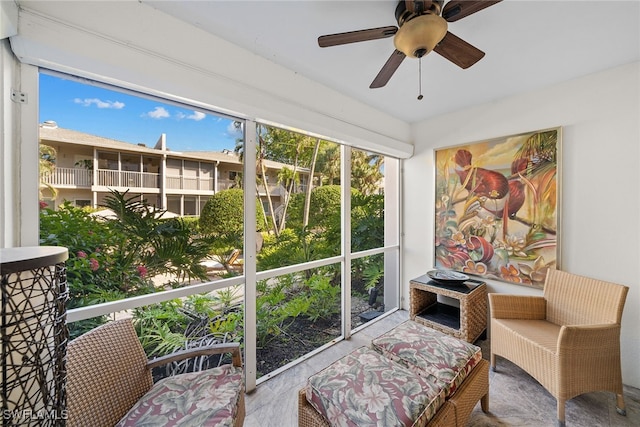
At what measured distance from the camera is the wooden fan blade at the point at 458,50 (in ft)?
4.14

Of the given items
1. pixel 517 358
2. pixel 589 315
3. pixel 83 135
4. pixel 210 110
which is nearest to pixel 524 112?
pixel 589 315

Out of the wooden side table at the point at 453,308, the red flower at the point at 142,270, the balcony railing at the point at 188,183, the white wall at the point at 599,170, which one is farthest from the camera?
the wooden side table at the point at 453,308

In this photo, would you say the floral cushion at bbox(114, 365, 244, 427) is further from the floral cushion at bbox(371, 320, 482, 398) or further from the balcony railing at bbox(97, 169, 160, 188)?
the balcony railing at bbox(97, 169, 160, 188)

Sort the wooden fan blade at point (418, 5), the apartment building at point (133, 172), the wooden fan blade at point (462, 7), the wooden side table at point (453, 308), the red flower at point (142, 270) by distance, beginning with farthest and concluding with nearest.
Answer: the wooden side table at point (453, 308) → the red flower at point (142, 270) → the apartment building at point (133, 172) → the wooden fan blade at point (418, 5) → the wooden fan blade at point (462, 7)

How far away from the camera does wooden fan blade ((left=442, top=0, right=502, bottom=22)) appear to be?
1021 millimetres

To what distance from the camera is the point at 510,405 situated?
1.66 m

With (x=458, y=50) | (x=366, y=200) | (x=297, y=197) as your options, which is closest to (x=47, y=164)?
(x=297, y=197)

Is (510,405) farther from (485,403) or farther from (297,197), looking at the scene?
(297,197)

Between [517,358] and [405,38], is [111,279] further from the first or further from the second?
[517,358]

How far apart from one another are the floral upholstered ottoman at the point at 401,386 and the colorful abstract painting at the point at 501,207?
1.21 m

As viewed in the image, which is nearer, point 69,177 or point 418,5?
point 418,5

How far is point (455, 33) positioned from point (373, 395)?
2.16 m

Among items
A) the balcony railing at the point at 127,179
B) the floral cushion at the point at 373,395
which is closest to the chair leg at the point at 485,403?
the floral cushion at the point at 373,395

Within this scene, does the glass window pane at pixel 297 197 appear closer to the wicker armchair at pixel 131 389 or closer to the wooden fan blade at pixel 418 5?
the wicker armchair at pixel 131 389
